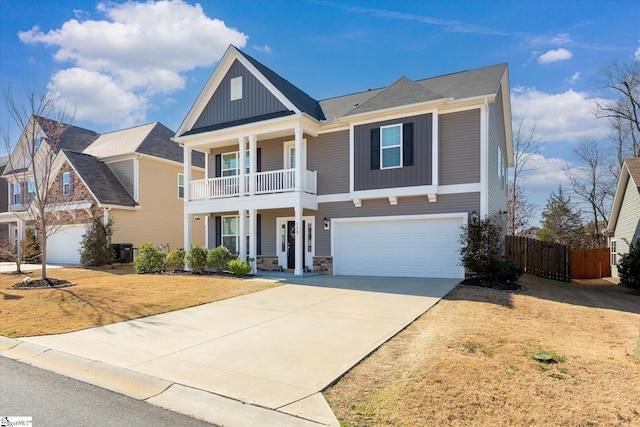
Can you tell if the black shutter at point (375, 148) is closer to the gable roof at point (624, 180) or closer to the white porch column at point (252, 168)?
the white porch column at point (252, 168)

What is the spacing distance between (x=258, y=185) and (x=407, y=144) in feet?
21.4

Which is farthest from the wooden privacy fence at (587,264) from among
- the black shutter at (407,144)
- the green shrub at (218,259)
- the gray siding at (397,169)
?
the green shrub at (218,259)

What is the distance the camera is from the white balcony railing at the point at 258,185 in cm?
1553

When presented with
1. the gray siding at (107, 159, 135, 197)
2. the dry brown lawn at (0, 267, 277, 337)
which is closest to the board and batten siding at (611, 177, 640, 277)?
the dry brown lawn at (0, 267, 277, 337)

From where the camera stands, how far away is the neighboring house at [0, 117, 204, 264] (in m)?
21.4

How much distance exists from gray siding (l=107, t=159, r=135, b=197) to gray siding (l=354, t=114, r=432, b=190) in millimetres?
14859

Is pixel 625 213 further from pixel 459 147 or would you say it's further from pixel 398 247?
pixel 398 247

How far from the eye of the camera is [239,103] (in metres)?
17.2

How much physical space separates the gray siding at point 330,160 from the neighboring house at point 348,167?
0.14 feet

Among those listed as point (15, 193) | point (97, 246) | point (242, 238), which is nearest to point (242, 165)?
point (242, 238)

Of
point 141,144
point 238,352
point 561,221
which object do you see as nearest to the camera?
point 238,352

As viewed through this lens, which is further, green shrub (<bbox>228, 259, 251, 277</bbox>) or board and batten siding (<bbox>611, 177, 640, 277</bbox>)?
board and batten siding (<bbox>611, 177, 640, 277</bbox>)

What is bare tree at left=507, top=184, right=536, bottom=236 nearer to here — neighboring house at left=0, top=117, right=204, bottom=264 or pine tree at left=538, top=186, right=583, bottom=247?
pine tree at left=538, top=186, right=583, bottom=247

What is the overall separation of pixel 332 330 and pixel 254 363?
6.35 feet
